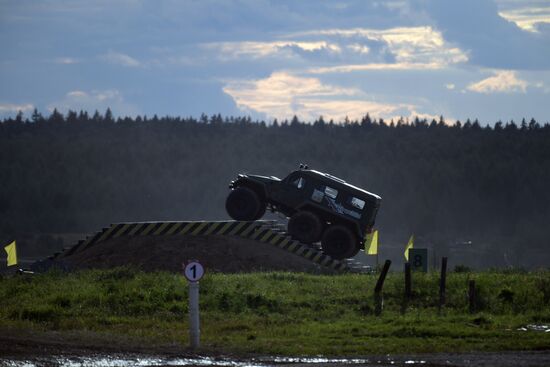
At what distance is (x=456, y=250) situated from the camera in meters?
103

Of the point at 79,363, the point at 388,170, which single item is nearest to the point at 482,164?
the point at 388,170

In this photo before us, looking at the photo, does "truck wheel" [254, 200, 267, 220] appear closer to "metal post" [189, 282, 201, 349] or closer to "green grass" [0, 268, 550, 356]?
"green grass" [0, 268, 550, 356]

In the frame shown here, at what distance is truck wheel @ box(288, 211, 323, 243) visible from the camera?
38219 millimetres

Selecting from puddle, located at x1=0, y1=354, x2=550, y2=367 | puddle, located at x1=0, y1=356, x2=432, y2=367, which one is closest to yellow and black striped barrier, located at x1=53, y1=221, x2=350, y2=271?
puddle, located at x1=0, y1=354, x2=550, y2=367

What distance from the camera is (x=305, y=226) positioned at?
38.3 m

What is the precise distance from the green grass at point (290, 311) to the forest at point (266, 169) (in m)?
69.8

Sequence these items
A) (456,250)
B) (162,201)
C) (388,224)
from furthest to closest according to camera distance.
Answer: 1. (162,201)
2. (388,224)
3. (456,250)

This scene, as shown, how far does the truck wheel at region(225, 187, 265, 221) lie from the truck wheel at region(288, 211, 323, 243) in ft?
4.27

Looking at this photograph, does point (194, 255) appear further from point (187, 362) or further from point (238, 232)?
point (187, 362)

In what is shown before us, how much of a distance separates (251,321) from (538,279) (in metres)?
8.25

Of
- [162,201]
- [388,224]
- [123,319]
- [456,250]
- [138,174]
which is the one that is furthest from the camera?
[138,174]

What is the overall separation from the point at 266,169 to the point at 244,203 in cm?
10677

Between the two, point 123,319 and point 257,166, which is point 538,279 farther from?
point 257,166

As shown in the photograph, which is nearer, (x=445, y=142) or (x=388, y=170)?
(x=388, y=170)
